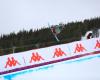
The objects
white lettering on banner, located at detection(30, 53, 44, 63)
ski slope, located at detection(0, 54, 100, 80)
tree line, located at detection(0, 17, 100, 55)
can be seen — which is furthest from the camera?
tree line, located at detection(0, 17, 100, 55)

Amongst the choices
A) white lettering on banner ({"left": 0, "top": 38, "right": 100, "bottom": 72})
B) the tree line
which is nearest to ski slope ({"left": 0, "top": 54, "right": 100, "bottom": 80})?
white lettering on banner ({"left": 0, "top": 38, "right": 100, "bottom": 72})

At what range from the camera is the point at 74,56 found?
9.61 feet

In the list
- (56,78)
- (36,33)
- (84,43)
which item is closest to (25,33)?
(36,33)

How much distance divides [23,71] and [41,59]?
12.7 inches

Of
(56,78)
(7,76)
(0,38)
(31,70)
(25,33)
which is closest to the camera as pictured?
(56,78)

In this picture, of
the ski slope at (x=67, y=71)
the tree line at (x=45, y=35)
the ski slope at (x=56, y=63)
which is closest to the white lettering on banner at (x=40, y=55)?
the ski slope at (x=56, y=63)

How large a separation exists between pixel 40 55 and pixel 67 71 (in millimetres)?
605

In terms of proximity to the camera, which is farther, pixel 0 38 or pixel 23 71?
pixel 0 38

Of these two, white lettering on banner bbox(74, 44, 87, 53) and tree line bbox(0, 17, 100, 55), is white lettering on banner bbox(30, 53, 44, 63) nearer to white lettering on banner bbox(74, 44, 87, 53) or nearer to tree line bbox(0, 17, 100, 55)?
white lettering on banner bbox(74, 44, 87, 53)

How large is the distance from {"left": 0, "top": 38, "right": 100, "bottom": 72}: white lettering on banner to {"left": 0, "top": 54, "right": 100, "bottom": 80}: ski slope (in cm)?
16

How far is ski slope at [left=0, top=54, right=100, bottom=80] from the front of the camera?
2256 mm

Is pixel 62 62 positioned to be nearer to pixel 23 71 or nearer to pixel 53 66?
pixel 53 66

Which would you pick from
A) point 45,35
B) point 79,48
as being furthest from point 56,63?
point 45,35

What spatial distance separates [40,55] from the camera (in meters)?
2.93
